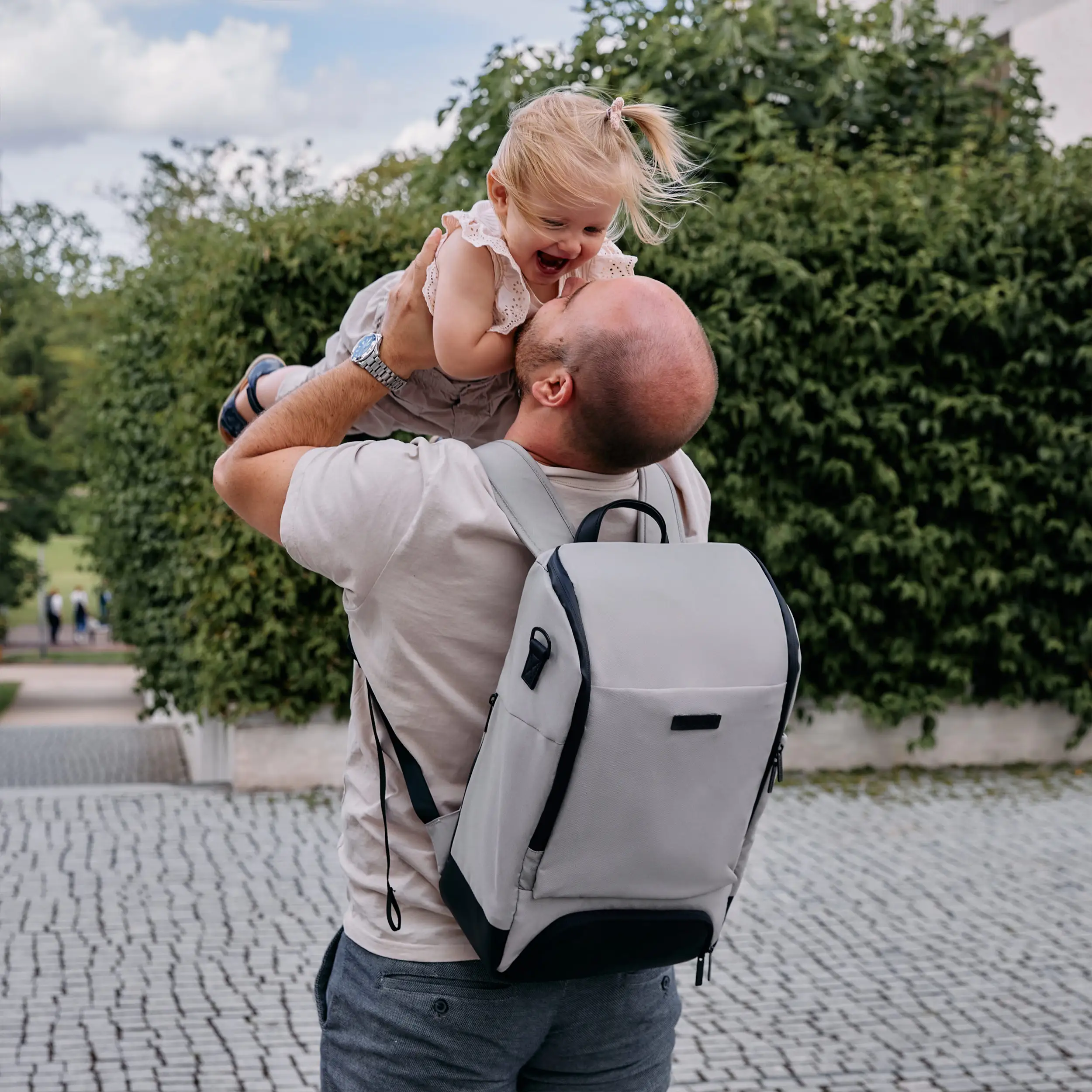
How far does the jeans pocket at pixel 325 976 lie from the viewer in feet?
5.88

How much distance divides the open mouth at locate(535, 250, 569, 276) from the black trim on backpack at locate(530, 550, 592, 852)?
0.80m

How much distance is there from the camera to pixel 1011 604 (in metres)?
7.53

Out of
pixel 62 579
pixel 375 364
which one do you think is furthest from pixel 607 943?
pixel 62 579

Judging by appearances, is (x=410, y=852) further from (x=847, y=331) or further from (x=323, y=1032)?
(x=847, y=331)

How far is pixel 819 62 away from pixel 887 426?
9.90 feet

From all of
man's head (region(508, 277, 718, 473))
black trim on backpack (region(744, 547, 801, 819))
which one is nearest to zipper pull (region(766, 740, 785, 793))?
black trim on backpack (region(744, 547, 801, 819))

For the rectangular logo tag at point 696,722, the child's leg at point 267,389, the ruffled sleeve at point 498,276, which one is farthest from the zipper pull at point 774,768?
the child's leg at point 267,389

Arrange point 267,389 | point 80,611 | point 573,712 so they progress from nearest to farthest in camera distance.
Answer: point 573,712
point 267,389
point 80,611

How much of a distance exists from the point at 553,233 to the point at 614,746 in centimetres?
95

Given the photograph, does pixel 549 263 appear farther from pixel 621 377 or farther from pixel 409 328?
pixel 621 377

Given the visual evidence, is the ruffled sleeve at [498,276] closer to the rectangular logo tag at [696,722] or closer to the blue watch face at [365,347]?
the blue watch face at [365,347]

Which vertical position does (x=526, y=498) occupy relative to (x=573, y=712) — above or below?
above

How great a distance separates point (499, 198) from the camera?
2158mm

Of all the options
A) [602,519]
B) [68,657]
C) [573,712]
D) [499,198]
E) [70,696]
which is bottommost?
[68,657]
